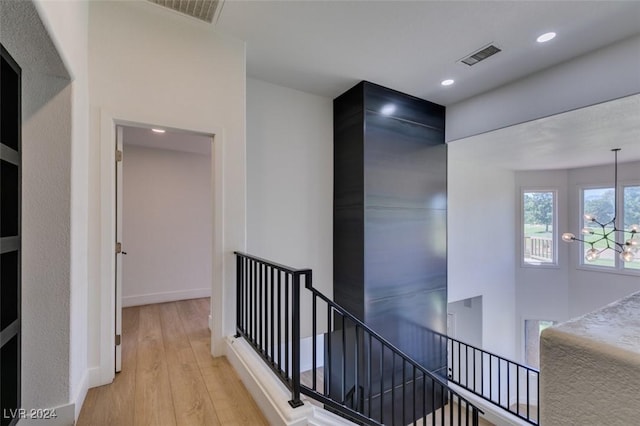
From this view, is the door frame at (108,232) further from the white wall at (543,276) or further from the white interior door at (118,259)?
the white wall at (543,276)

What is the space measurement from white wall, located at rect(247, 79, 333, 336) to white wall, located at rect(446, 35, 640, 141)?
204cm

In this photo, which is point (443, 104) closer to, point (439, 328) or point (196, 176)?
point (439, 328)

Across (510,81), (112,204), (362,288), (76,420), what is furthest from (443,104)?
(76,420)

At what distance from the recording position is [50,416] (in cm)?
172

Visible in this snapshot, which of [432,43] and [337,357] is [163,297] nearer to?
[337,357]

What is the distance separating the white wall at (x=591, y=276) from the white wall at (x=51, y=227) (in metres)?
8.52

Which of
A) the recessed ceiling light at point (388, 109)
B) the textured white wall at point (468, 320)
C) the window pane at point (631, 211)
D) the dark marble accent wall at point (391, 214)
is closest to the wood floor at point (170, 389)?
the dark marble accent wall at point (391, 214)

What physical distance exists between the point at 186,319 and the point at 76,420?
183 cm

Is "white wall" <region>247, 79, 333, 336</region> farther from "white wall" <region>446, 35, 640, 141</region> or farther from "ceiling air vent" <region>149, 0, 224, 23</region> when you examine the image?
"white wall" <region>446, 35, 640, 141</region>

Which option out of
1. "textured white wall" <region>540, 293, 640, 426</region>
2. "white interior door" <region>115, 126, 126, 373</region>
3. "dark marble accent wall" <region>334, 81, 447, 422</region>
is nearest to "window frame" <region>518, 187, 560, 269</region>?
"dark marble accent wall" <region>334, 81, 447, 422</region>

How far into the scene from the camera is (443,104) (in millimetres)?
4371

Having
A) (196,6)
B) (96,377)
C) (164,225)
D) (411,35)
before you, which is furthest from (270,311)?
(164,225)

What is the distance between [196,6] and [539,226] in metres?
8.07

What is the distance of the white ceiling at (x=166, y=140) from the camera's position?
3752 mm
